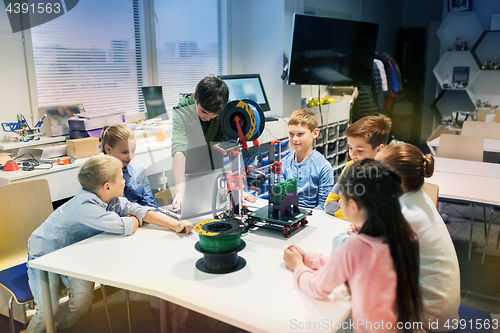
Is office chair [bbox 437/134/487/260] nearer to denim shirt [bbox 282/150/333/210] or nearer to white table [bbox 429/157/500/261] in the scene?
white table [bbox 429/157/500/261]

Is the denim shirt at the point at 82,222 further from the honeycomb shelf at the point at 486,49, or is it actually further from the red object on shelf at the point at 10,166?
the honeycomb shelf at the point at 486,49

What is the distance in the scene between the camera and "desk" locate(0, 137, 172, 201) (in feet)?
8.27

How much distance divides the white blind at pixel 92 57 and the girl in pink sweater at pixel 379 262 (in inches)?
117

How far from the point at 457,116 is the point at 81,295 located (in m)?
5.04

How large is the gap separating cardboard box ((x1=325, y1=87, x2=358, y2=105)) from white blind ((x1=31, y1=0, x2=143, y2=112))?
294 centimetres

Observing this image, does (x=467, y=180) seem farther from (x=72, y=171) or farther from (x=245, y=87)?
(x=72, y=171)

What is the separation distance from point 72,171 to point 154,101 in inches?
49.6

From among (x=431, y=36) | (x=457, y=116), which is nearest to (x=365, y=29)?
(x=457, y=116)

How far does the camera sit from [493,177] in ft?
8.88

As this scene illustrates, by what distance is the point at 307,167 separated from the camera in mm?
2371

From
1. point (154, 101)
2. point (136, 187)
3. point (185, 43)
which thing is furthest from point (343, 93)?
point (136, 187)

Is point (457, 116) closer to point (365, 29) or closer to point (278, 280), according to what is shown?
point (365, 29)

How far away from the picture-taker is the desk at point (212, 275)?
3.59 ft

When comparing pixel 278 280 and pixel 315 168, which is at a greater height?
pixel 315 168
